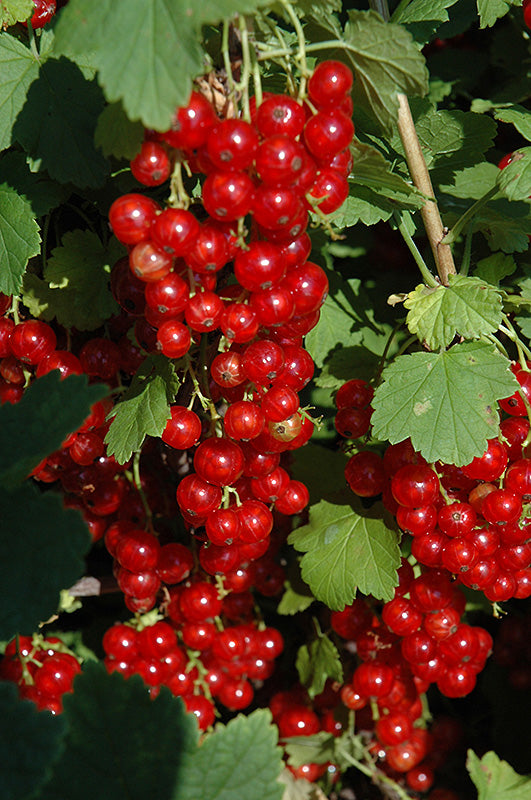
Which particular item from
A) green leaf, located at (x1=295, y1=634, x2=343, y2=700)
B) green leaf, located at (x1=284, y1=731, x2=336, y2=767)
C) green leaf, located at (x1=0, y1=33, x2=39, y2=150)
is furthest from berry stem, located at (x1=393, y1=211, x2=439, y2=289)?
green leaf, located at (x1=284, y1=731, x2=336, y2=767)

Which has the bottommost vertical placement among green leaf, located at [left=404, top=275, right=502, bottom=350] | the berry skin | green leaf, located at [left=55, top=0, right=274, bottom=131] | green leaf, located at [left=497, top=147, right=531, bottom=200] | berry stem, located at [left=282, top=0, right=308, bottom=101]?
green leaf, located at [left=404, top=275, right=502, bottom=350]

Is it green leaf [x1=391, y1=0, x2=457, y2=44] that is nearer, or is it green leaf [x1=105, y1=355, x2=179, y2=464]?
green leaf [x1=105, y1=355, x2=179, y2=464]

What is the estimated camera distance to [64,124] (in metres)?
0.99

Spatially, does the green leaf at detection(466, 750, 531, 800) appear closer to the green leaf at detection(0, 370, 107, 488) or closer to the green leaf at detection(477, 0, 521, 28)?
the green leaf at detection(0, 370, 107, 488)

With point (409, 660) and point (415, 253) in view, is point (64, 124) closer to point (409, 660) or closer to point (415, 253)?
point (415, 253)

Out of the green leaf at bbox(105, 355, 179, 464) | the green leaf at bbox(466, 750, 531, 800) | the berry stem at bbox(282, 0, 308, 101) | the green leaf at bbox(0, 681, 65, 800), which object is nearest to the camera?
the green leaf at bbox(0, 681, 65, 800)

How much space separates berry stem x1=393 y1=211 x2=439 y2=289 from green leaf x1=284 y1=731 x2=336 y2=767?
109 cm

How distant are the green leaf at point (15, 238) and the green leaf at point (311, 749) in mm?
1173

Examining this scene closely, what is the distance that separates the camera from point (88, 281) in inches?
44.2

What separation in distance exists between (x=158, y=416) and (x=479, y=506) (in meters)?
0.49

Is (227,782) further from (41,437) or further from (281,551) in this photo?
(281,551)

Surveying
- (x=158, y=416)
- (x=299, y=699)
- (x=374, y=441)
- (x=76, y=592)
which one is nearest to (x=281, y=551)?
(x=299, y=699)

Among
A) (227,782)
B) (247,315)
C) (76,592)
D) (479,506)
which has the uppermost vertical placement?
(247,315)

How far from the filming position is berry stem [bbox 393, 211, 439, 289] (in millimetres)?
1088
